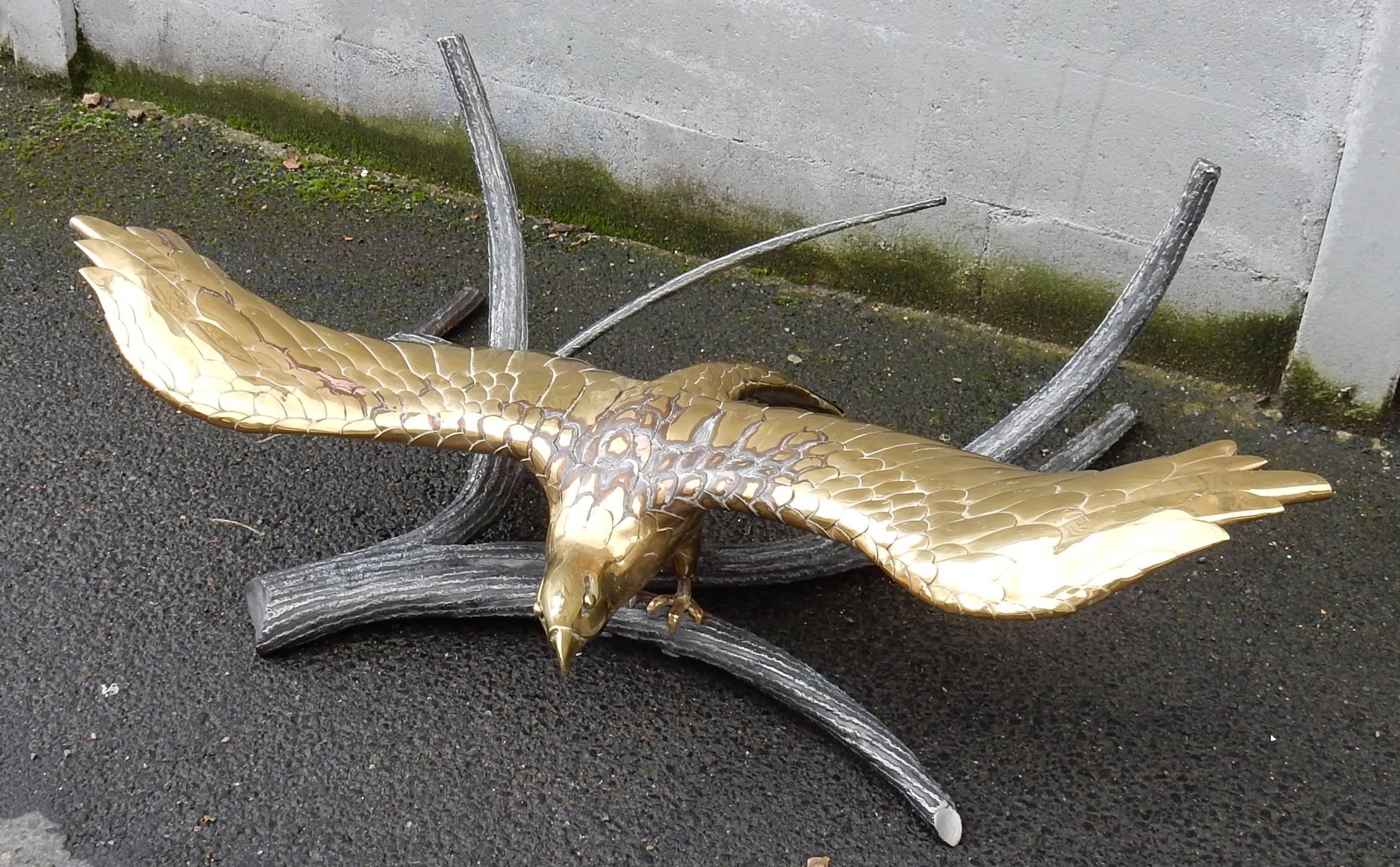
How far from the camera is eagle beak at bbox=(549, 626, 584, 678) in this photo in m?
1.78

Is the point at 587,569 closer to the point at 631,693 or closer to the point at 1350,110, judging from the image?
the point at 631,693

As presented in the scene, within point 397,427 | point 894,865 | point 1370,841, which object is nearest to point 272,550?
point 397,427

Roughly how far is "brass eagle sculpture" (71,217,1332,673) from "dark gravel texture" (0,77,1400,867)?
0.34m

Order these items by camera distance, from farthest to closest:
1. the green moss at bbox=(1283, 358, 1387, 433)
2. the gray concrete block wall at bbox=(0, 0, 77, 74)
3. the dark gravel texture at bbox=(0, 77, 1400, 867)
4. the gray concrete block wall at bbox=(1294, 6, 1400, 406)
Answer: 1. the gray concrete block wall at bbox=(0, 0, 77, 74)
2. the green moss at bbox=(1283, 358, 1387, 433)
3. the gray concrete block wall at bbox=(1294, 6, 1400, 406)
4. the dark gravel texture at bbox=(0, 77, 1400, 867)

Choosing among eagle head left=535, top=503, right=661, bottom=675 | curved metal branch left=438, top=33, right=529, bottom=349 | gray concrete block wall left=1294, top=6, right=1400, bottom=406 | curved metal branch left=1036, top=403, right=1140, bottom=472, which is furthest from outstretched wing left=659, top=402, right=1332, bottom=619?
gray concrete block wall left=1294, top=6, right=1400, bottom=406

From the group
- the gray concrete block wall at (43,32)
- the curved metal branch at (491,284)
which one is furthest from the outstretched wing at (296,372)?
the gray concrete block wall at (43,32)

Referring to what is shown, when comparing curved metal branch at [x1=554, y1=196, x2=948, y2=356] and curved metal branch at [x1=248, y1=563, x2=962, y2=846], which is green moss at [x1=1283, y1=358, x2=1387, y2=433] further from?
curved metal branch at [x1=248, y1=563, x2=962, y2=846]

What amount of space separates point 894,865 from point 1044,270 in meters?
1.77

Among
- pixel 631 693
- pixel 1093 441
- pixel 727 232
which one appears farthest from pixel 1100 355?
pixel 727 232

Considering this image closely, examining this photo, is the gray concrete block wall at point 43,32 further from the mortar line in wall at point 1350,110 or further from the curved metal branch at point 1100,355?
the mortar line in wall at point 1350,110

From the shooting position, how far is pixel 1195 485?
1550 millimetres

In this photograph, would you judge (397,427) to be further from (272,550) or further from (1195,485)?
(1195,485)

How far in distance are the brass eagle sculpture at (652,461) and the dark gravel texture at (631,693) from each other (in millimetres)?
339

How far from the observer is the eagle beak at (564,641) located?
1.78 m
